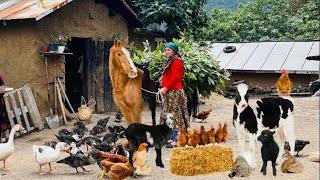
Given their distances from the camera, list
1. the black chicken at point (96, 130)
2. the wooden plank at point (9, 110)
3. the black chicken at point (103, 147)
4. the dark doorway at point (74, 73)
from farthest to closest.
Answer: the dark doorway at point (74, 73) → the wooden plank at point (9, 110) → the black chicken at point (96, 130) → the black chicken at point (103, 147)

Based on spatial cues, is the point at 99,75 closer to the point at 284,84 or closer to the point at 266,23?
the point at 284,84

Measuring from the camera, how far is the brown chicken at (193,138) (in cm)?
625

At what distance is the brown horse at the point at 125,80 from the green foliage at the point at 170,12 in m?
11.9

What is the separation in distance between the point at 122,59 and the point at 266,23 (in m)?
23.9

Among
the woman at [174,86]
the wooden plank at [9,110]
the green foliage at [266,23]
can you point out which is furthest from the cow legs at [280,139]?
the green foliage at [266,23]

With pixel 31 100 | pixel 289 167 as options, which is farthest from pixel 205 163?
pixel 31 100

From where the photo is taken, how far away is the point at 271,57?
74.2 feet

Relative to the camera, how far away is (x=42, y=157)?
8.38 m

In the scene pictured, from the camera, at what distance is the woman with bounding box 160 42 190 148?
7844mm

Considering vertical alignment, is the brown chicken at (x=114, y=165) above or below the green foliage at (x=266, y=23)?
below

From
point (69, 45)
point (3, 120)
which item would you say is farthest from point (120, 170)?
point (69, 45)

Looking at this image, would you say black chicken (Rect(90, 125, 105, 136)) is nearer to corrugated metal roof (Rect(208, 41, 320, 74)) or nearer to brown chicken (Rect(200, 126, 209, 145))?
brown chicken (Rect(200, 126, 209, 145))

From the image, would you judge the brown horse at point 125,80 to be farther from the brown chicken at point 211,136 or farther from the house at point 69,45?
the house at point 69,45

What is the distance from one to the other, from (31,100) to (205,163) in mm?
7934
